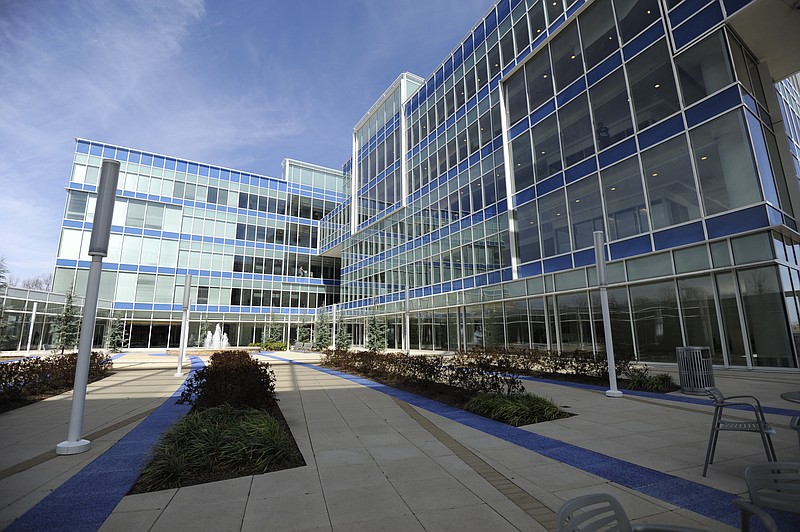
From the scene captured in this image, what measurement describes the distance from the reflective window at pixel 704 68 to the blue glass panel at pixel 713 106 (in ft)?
1.23

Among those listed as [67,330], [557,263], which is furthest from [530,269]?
[67,330]

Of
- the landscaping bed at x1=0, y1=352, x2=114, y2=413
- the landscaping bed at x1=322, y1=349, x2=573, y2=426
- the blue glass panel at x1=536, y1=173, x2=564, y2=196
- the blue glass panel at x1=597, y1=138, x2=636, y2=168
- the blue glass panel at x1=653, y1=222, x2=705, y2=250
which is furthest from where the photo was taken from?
the blue glass panel at x1=536, y1=173, x2=564, y2=196

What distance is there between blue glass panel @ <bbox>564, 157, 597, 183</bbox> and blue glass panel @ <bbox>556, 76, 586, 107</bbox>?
412cm

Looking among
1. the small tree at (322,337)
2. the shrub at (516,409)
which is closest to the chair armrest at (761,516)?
the shrub at (516,409)

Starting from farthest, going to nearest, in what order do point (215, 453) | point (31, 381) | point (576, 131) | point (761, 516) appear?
point (576, 131), point (31, 381), point (215, 453), point (761, 516)

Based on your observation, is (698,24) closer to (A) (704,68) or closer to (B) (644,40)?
(A) (704,68)

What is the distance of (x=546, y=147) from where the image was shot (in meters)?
24.1

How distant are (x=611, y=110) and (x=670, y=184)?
531 centimetres

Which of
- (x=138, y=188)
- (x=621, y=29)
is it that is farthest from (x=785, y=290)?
(x=138, y=188)

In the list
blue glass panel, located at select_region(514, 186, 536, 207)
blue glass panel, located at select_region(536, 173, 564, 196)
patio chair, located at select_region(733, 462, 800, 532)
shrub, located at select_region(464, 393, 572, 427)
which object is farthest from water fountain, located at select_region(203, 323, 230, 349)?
patio chair, located at select_region(733, 462, 800, 532)

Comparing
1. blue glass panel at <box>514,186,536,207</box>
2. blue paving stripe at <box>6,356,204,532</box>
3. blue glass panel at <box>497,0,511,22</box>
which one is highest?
blue glass panel at <box>497,0,511,22</box>

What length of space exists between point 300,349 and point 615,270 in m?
33.0

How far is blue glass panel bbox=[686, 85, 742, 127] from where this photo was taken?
1578cm

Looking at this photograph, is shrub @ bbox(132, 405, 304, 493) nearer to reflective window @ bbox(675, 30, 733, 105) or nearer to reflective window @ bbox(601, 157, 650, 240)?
reflective window @ bbox(601, 157, 650, 240)
